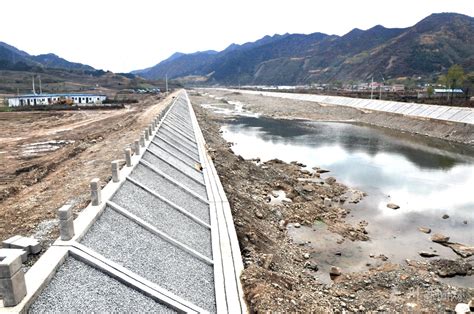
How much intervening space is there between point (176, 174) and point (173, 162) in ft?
5.83

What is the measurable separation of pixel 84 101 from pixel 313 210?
6677cm

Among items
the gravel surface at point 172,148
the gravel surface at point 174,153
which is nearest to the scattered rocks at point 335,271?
the gravel surface at point 174,153

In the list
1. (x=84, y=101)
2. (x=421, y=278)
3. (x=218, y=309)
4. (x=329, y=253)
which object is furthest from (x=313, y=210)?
(x=84, y=101)

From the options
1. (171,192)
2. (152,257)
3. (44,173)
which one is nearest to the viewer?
(152,257)

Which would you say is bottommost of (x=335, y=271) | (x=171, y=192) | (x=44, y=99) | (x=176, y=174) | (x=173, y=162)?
(x=335, y=271)

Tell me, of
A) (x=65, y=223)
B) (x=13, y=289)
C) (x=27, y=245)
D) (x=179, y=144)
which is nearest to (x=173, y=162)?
(x=179, y=144)

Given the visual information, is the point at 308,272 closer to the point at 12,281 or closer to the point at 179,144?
the point at 12,281

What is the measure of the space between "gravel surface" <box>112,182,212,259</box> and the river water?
4.67 metres

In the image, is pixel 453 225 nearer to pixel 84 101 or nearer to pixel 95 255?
pixel 95 255

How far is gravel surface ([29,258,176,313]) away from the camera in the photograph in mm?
6023

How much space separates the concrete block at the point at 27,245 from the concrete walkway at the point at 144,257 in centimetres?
97

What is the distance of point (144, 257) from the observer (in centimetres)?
834

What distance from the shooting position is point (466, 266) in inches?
501

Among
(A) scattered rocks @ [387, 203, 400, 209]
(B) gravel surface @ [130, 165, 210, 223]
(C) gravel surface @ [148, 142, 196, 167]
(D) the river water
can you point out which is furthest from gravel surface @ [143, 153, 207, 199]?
(A) scattered rocks @ [387, 203, 400, 209]
